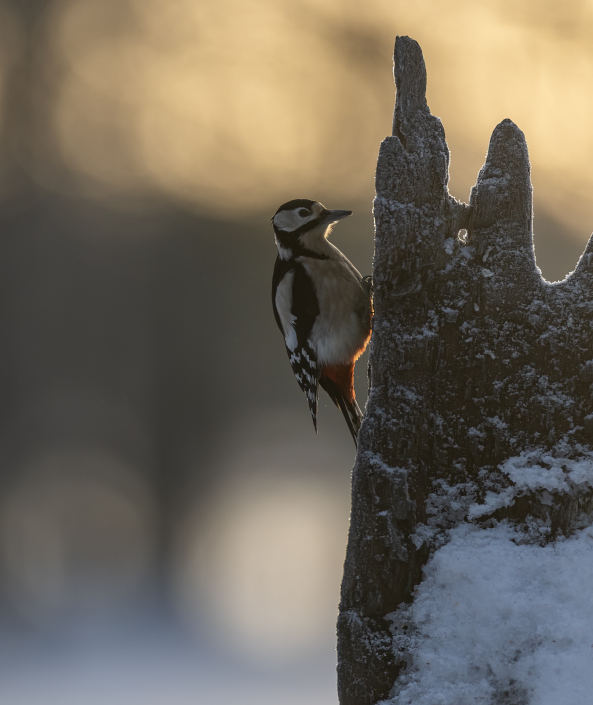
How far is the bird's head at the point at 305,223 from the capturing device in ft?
8.44

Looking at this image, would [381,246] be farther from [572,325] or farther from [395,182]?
[572,325]

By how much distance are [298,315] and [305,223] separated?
1.21 ft

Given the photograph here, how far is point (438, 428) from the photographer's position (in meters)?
1.37

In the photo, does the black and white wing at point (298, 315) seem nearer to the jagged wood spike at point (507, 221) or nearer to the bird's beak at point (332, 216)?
the bird's beak at point (332, 216)

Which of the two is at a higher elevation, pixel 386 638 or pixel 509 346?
pixel 509 346

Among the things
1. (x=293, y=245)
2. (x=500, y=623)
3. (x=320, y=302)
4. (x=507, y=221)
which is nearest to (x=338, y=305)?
(x=320, y=302)

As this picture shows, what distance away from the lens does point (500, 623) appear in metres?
1.23

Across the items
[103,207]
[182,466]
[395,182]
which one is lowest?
[182,466]

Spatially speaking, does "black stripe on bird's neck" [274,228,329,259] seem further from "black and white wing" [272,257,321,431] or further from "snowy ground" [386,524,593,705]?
"snowy ground" [386,524,593,705]

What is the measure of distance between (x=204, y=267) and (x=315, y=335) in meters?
4.92

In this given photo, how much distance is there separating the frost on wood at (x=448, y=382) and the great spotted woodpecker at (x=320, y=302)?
3.29ft

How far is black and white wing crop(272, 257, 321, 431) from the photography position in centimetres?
253

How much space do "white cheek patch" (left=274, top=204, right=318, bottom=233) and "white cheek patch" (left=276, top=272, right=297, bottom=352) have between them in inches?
7.9

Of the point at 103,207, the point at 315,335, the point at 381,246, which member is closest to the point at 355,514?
the point at 381,246
